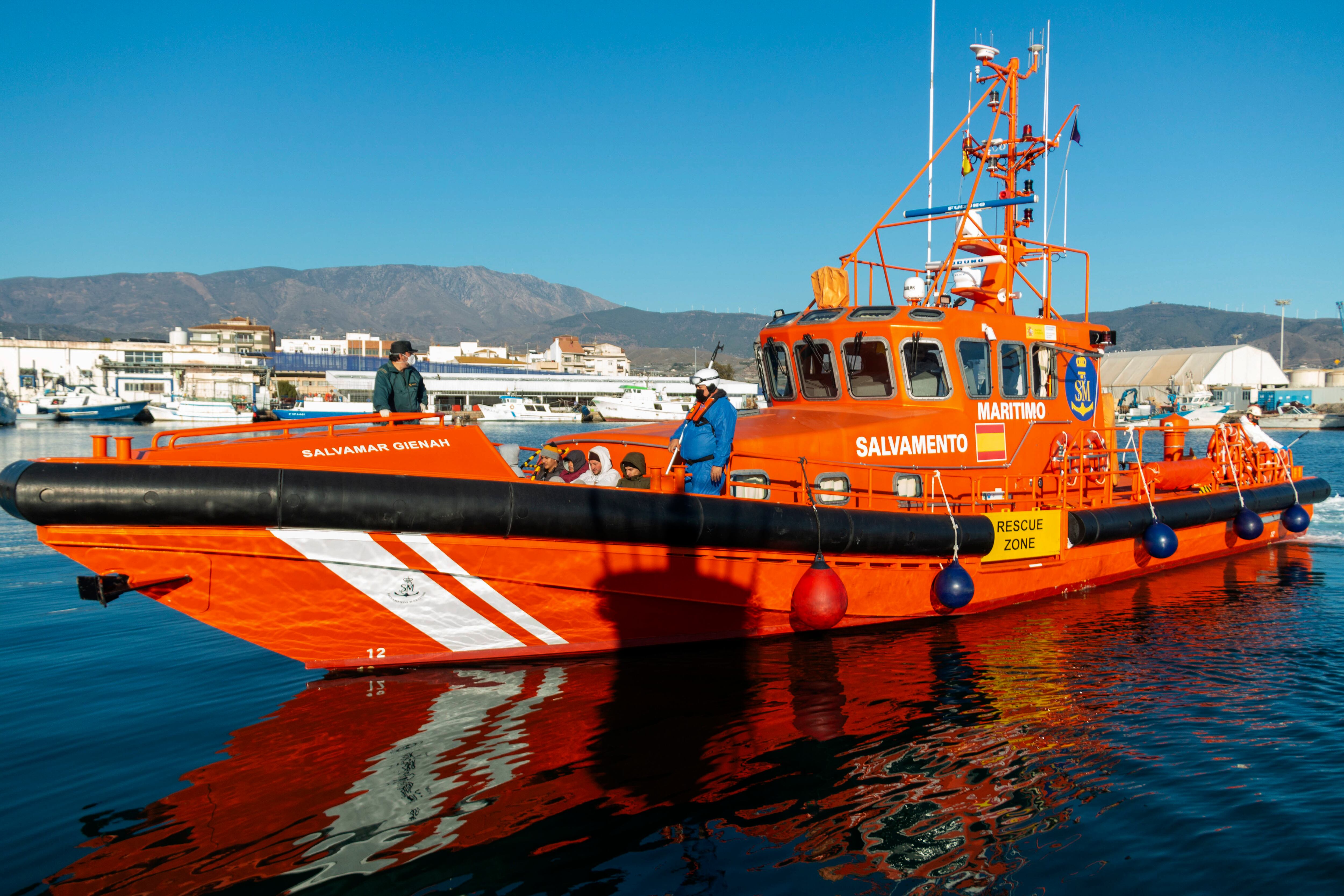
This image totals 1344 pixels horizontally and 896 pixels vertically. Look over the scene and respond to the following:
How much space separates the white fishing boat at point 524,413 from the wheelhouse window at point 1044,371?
49.8 meters

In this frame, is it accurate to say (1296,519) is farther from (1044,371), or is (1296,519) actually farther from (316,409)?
(316,409)

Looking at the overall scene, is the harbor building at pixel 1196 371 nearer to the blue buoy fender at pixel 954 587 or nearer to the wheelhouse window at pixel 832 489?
the blue buoy fender at pixel 954 587

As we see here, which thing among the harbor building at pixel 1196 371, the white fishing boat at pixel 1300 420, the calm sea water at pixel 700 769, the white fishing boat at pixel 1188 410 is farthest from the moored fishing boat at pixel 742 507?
the harbor building at pixel 1196 371

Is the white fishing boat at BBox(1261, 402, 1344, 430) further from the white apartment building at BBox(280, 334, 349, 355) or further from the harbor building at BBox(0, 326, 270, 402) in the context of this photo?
the white apartment building at BBox(280, 334, 349, 355)

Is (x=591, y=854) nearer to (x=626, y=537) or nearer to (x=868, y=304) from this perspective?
(x=626, y=537)

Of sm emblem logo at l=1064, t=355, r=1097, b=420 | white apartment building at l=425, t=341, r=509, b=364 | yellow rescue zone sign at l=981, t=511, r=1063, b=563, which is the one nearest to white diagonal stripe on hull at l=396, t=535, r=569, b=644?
yellow rescue zone sign at l=981, t=511, r=1063, b=563

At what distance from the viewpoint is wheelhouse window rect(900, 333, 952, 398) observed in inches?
289

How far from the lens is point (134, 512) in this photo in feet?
14.7

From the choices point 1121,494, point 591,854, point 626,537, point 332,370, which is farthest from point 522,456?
point 332,370

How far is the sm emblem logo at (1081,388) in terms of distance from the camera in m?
8.59

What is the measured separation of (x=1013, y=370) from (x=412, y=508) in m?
5.51

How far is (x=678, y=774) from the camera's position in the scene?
4.49 meters

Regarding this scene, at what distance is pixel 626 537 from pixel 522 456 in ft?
12.8

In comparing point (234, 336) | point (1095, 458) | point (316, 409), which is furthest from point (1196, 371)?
point (234, 336)
